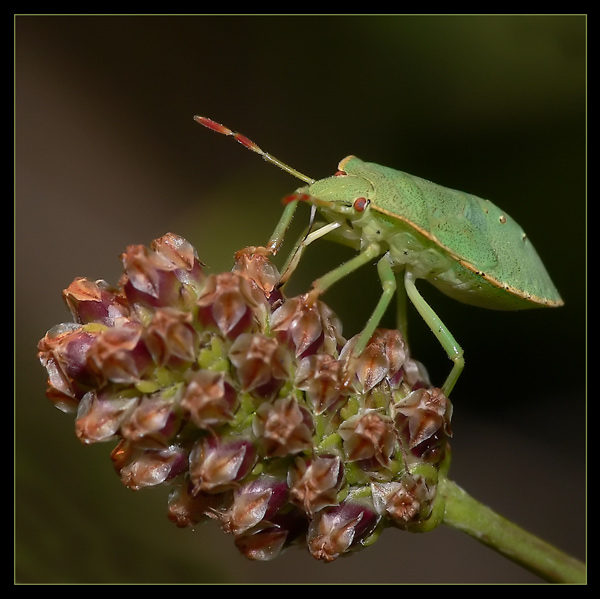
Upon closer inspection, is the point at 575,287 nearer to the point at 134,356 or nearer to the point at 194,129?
the point at 194,129

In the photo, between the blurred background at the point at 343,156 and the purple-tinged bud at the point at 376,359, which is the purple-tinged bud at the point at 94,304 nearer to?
the purple-tinged bud at the point at 376,359

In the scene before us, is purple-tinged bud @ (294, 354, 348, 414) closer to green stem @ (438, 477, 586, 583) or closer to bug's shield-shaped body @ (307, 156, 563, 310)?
green stem @ (438, 477, 586, 583)

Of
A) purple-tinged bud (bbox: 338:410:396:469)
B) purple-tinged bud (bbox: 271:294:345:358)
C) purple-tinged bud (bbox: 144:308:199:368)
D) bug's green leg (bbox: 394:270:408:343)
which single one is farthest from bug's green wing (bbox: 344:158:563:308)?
purple-tinged bud (bbox: 144:308:199:368)

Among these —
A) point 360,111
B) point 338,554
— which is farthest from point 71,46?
point 338,554

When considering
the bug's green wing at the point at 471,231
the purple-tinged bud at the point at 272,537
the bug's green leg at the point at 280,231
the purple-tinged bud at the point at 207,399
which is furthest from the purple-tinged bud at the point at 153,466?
the bug's green wing at the point at 471,231

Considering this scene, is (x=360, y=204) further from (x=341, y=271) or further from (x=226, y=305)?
(x=226, y=305)
